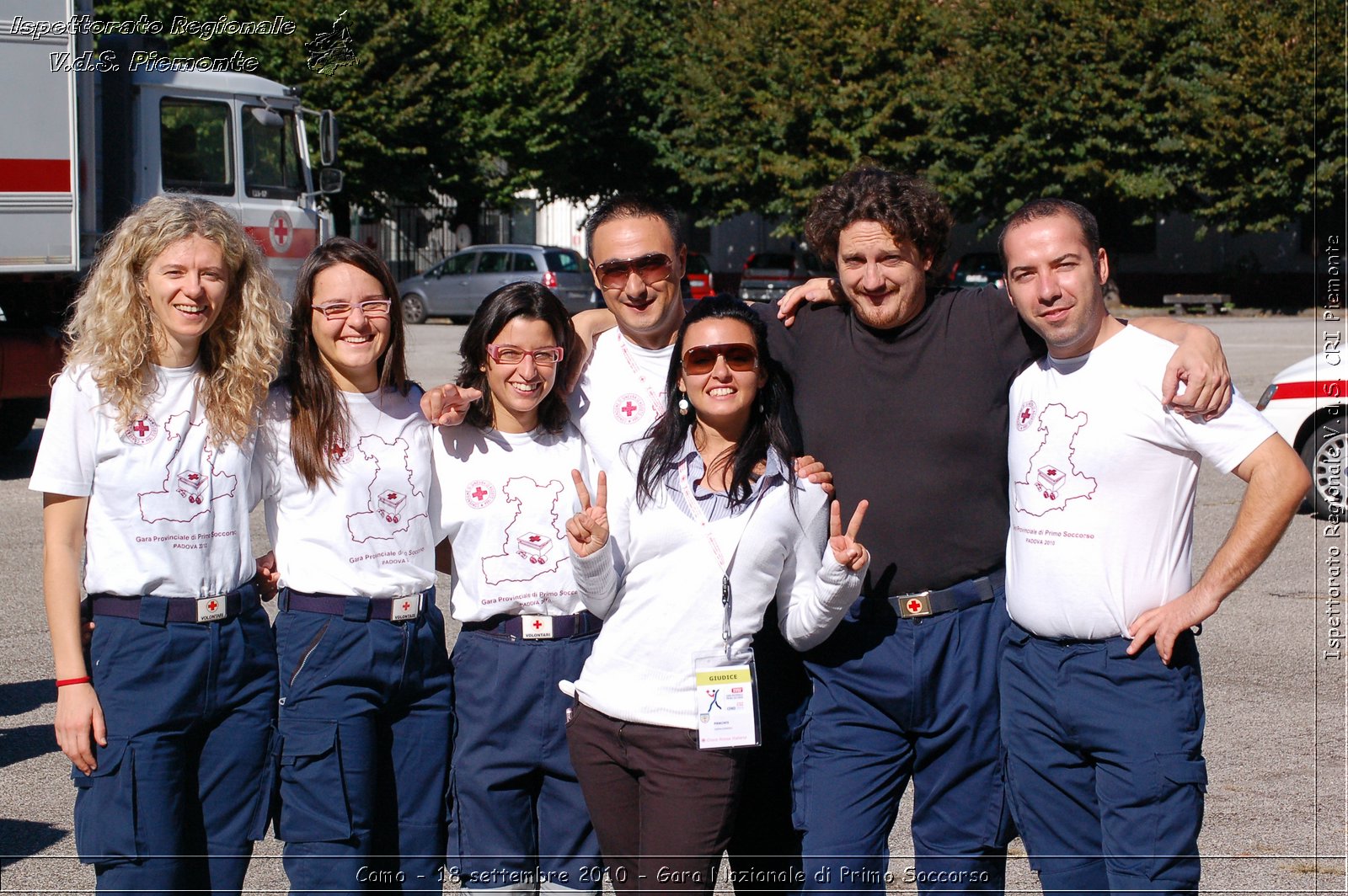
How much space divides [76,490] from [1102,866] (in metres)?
2.48

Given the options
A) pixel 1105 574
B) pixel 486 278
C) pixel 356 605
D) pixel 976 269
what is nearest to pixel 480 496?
pixel 356 605

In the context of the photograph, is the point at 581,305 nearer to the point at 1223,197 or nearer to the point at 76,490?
the point at 1223,197

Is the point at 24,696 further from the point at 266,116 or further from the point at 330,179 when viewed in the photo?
the point at 330,179

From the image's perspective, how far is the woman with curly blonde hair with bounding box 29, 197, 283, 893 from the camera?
2.91m

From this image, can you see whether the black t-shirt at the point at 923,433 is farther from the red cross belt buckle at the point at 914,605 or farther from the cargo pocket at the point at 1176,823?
the cargo pocket at the point at 1176,823

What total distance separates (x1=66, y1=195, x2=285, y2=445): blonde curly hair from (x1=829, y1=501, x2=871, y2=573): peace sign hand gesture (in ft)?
4.51

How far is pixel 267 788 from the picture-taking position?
3.05 meters

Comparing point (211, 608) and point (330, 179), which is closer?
point (211, 608)

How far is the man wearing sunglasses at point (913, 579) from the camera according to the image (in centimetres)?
326

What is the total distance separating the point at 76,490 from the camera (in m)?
2.92

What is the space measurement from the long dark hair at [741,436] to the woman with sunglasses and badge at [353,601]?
1.90 ft

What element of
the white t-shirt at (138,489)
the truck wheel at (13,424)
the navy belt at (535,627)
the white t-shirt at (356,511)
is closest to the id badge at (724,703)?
the navy belt at (535,627)

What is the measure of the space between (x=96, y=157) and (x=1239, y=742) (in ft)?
33.8

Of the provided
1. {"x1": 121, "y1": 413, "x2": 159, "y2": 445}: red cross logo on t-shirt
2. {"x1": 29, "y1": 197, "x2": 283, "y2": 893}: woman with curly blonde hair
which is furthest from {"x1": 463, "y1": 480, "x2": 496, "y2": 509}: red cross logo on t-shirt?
{"x1": 121, "y1": 413, "x2": 159, "y2": 445}: red cross logo on t-shirt
